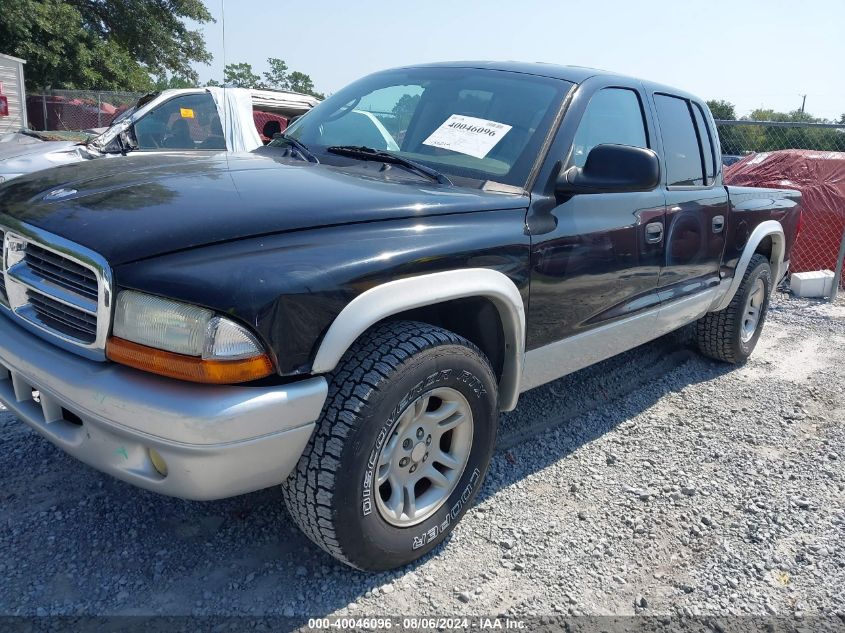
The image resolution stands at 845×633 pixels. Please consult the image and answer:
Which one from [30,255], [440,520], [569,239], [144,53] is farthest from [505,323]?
[144,53]

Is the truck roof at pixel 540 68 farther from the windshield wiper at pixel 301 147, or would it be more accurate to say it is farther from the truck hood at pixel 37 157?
the truck hood at pixel 37 157

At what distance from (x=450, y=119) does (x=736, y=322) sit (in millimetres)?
2759

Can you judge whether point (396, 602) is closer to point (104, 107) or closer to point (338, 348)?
point (338, 348)

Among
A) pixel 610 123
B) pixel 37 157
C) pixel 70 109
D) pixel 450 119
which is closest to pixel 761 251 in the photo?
pixel 610 123

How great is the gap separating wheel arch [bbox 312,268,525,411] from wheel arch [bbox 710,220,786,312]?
7.10 ft

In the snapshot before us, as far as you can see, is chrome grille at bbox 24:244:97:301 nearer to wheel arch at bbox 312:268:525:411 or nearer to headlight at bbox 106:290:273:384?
headlight at bbox 106:290:273:384

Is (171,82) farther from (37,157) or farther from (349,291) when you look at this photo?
(349,291)

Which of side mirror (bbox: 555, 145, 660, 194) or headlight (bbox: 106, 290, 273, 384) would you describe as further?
side mirror (bbox: 555, 145, 660, 194)

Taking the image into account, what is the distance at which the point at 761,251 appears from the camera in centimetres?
486

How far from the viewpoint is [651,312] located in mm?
3451

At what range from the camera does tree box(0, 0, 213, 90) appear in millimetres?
19797

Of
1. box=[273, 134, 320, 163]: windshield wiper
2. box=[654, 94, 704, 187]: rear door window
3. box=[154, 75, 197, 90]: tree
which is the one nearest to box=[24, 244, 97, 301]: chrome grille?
box=[273, 134, 320, 163]: windshield wiper

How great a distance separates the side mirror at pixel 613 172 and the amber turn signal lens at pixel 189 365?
58.8 inches

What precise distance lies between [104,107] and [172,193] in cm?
1829
